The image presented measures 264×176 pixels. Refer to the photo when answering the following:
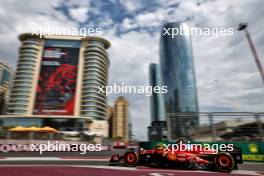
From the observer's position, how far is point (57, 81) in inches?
3839

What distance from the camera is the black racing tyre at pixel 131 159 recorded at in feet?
34.2

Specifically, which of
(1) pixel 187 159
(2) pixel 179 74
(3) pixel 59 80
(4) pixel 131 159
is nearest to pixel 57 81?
(3) pixel 59 80

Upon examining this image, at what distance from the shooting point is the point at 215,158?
923 cm

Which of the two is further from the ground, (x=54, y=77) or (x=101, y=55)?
(x=101, y=55)

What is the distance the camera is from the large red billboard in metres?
94.1

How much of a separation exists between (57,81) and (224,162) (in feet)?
310

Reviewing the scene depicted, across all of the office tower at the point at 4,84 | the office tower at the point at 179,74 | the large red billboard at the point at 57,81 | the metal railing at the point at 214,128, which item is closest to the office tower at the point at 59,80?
the large red billboard at the point at 57,81

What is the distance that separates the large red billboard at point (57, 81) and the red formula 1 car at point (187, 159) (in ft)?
287

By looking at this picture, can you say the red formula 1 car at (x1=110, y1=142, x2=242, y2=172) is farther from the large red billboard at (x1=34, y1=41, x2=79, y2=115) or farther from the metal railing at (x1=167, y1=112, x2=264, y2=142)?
the large red billboard at (x1=34, y1=41, x2=79, y2=115)

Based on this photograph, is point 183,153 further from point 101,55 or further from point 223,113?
point 101,55

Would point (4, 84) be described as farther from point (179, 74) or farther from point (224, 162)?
point (224, 162)

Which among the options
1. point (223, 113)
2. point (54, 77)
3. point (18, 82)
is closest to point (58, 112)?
point (54, 77)

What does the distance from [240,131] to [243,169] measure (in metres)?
2.76

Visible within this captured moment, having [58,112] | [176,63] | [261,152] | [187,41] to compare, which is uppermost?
[187,41]
